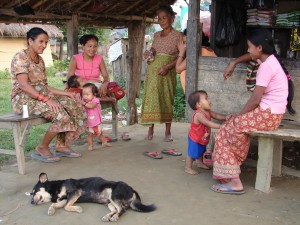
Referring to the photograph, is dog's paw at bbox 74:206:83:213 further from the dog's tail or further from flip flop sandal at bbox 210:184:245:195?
flip flop sandal at bbox 210:184:245:195

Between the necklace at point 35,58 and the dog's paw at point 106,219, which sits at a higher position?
the necklace at point 35,58

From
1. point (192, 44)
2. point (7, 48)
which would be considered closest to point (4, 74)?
point (7, 48)

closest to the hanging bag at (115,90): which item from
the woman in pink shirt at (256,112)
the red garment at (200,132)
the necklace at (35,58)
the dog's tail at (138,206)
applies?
the necklace at (35,58)

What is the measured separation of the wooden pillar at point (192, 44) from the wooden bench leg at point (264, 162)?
1.16m

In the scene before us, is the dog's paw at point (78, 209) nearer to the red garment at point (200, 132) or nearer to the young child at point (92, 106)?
the red garment at point (200, 132)

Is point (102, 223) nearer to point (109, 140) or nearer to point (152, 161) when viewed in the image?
point (152, 161)

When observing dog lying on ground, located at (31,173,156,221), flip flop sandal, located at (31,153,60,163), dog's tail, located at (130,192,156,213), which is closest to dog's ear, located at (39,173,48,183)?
dog lying on ground, located at (31,173,156,221)

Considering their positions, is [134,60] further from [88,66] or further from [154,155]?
[154,155]

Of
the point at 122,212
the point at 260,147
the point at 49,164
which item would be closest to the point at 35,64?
the point at 49,164

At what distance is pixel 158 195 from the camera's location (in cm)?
371

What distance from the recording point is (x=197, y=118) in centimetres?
404

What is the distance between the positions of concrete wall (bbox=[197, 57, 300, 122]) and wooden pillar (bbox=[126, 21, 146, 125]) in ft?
9.04

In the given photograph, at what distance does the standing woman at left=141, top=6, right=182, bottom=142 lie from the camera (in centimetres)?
512

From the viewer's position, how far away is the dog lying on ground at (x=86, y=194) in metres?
3.26
